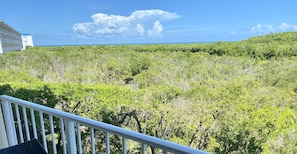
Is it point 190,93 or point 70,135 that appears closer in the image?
point 70,135

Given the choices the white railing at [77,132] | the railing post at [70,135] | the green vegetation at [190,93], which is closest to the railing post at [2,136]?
the white railing at [77,132]

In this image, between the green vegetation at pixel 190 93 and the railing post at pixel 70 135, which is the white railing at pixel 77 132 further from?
the green vegetation at pixel 190 93

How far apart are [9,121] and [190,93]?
646 cm

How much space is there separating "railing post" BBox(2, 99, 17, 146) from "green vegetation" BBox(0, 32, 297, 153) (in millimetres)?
3698

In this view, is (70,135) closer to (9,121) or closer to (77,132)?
(77,132)

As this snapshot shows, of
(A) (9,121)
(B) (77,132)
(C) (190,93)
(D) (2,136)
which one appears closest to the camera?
(B) (77,132)

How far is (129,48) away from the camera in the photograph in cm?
1461

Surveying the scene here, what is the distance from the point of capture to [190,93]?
314 inches

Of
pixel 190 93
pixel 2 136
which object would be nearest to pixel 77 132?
pixel 2 136

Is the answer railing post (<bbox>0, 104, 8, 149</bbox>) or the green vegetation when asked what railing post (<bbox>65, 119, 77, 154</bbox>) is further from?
the green vegetation

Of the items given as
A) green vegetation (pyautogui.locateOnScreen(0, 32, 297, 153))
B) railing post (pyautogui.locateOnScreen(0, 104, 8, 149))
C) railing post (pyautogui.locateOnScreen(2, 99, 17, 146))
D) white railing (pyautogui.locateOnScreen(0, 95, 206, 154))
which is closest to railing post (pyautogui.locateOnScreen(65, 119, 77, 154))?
white railing (pyautogui.locateOnScreen(0, 95, 206, 154))

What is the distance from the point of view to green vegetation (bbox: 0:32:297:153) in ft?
20.6

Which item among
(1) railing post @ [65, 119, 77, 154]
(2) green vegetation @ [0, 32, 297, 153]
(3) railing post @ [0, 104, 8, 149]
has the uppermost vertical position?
(1) railing post @ [65, 119, 77, 154]

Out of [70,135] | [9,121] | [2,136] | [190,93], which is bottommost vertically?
[190,93]
